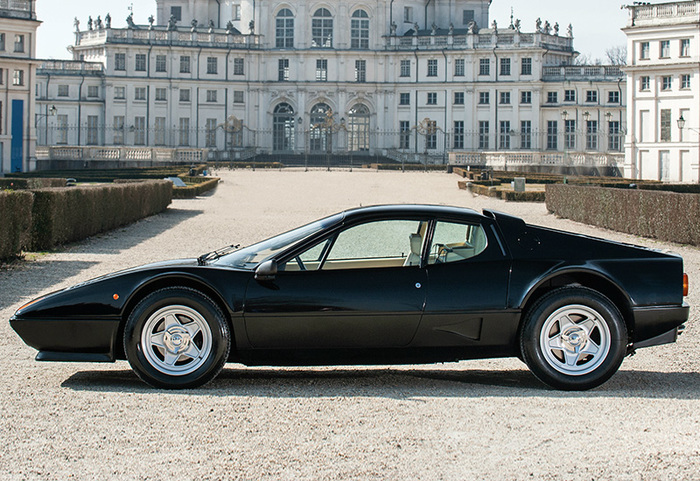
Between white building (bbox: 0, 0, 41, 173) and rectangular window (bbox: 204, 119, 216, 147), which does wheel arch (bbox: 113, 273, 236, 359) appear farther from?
rectangular window (bbox: 204, 119, 216, 147)

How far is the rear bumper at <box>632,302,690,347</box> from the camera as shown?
278 inches

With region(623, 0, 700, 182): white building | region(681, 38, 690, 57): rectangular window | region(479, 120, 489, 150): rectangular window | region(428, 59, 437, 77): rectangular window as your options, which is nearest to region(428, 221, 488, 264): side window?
region(623, 0, 700, 182): white building

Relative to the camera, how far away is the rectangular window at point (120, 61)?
269ft

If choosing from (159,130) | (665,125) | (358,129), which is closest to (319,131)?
(358,129)

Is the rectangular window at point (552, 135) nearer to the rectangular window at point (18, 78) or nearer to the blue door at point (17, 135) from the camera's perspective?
the rectangular window at point (18, 78)

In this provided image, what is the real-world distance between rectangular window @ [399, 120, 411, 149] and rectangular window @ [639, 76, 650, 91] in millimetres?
28175

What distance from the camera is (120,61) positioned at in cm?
8206

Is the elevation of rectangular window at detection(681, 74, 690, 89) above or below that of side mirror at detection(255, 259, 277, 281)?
above

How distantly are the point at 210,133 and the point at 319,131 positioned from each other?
9.13 metres

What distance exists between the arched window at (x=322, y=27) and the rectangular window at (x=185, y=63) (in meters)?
10.8

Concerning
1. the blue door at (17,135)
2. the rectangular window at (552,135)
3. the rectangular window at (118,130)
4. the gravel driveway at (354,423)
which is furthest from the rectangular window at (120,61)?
the gravel driveway at (354,423)

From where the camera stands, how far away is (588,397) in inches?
264

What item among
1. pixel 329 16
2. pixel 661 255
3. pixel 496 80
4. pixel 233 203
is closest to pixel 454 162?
pixel 496 80

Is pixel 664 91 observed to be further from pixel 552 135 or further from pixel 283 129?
pixel 283 129
